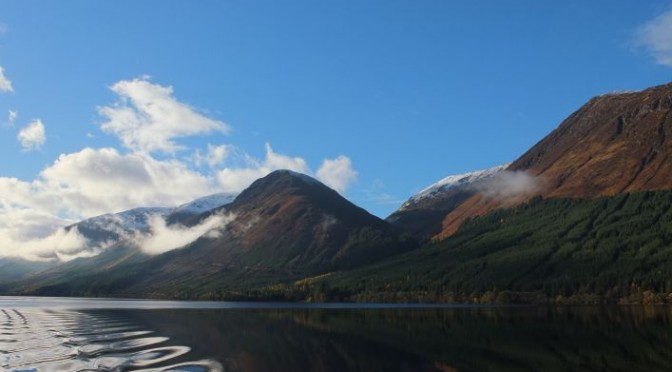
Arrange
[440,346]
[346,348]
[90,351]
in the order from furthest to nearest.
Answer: [440,346]
[346,348]
[90,351]

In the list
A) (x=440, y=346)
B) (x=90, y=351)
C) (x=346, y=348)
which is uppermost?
(x=90, y=351)

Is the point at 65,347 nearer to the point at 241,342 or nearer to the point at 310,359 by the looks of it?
the point at 241,342

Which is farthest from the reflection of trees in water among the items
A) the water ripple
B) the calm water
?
the water ripple

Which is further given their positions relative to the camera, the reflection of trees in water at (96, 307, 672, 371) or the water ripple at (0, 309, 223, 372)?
the reflection of trees in water at (96, 307, 672, 371)

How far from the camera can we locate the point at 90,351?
7819 cm

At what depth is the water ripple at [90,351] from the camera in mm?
64562

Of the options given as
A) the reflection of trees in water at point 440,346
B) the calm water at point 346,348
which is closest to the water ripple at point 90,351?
the calm water at point 346,348

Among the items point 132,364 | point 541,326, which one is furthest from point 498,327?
point 132,364

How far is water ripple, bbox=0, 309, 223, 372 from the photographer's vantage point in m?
64.6

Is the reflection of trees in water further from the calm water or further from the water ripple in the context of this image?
the water ripple

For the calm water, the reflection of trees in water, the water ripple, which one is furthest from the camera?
the reflection of trees in water

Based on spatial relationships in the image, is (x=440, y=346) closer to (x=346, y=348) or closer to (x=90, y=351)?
(x=346, y=348)

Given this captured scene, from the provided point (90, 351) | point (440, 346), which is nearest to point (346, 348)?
point (440, 346)

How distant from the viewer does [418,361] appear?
225 ft
